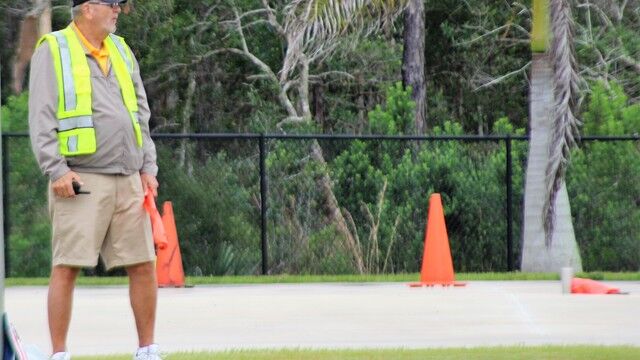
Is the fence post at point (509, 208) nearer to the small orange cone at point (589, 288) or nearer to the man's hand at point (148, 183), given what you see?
the small orange cone at point (589, 288)

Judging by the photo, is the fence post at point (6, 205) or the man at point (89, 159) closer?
the man at point (89, 159)

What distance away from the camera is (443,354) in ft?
29.5

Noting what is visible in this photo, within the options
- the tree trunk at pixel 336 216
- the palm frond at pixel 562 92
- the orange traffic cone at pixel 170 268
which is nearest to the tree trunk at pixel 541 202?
the palm frond at pixel 562 92

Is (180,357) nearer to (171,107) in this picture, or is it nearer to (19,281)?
(19,281)

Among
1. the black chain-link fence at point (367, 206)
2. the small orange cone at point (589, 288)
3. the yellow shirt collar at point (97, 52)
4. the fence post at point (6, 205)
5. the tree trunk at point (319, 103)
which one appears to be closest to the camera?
the yellow shirt collar at point (97, 52)

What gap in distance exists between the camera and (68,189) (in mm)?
8102

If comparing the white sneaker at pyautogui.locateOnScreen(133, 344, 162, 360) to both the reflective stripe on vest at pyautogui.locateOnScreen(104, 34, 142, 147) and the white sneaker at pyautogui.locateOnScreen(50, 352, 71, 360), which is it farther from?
the reflective stripe on vest at pyautogui.locateOnScreen(104, 34, 142, 147)

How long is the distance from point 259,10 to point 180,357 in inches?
929

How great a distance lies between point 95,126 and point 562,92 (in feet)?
32.1

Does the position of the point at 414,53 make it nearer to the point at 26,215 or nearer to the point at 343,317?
the point at 26,215

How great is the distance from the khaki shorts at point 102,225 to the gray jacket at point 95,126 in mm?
76

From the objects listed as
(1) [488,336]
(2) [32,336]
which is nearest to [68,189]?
(2) [32,336]

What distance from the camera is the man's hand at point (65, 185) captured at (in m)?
8.08

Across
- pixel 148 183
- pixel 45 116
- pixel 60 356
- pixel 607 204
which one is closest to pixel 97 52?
pixel 45 116
